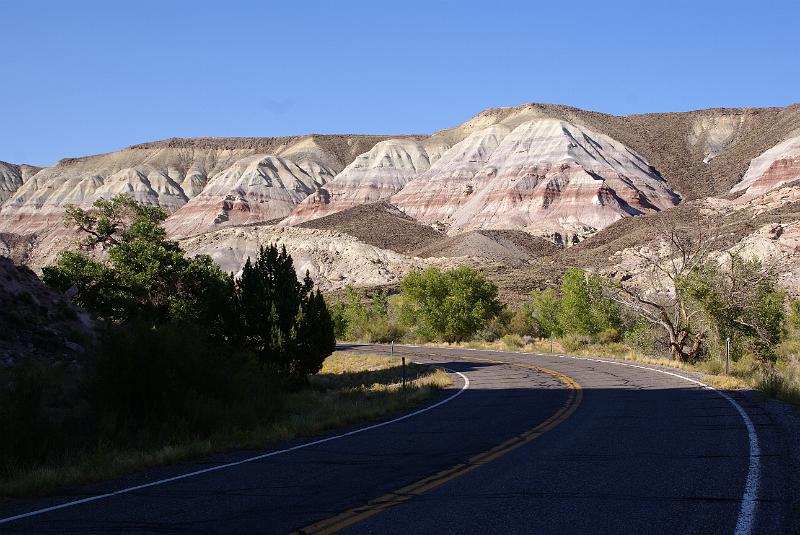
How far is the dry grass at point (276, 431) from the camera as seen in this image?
31.0 feet

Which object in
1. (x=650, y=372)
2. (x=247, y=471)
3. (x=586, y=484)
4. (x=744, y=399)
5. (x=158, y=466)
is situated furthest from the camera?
(x=650, y=372)

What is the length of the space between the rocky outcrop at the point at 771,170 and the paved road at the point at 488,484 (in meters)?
101

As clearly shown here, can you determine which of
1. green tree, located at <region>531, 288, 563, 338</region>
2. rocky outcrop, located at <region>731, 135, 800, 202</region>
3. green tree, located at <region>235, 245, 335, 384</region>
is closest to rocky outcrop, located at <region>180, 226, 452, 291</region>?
green tree, located at <region>531, 288, 563, 338</region>

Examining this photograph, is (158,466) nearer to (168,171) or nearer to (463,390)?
(463,390)

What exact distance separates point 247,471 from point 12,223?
18431cm

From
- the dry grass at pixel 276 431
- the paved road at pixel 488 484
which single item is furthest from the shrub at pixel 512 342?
the paved road at pixel 488 484

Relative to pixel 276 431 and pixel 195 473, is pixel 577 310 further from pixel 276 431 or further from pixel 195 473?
pixel 195 473

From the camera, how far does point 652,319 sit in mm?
34094

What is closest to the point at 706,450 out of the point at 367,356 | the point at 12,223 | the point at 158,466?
the point at 158,466

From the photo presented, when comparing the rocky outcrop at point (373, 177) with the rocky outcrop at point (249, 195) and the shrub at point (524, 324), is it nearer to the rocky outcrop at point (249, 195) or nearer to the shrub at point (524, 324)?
the rocky outcrop at point (249, 195)

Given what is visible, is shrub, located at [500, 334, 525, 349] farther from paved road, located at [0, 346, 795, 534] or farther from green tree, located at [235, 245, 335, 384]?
paved road, located at [0, 346, 795, 534]

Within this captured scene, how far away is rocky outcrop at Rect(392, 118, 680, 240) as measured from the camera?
116 m

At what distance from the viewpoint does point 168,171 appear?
196750mm

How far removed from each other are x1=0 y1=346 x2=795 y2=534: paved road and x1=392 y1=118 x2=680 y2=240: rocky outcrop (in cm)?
10003
